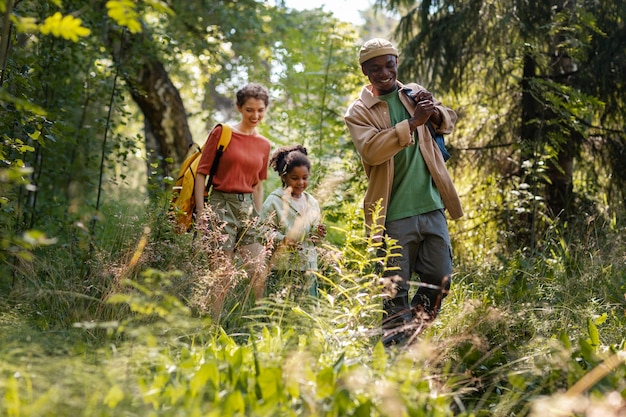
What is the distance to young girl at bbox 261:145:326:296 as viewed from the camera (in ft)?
16.1

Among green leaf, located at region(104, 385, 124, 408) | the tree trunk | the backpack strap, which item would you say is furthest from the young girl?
the tree trunk

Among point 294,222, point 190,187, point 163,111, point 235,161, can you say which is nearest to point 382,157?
point 294,222

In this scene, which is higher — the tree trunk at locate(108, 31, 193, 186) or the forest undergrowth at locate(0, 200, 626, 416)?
the tree trunk at locate(108, 31, 193, 186)

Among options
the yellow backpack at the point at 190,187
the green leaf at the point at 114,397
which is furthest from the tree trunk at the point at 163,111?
the green leaf at the point at 114,397

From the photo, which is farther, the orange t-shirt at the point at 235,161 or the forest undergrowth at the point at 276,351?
the orange t-shirt at the point at 235,161

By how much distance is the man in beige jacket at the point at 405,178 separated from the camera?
14.9 ft

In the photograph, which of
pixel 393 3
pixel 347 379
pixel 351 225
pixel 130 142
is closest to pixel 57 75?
pixel 130 142

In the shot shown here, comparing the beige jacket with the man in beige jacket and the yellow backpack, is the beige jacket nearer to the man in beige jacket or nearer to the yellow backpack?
the man in beige jacket

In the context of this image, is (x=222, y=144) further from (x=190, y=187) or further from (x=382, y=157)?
(x=382, y=157)

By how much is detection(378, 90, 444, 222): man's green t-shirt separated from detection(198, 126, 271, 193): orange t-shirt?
4.37ft

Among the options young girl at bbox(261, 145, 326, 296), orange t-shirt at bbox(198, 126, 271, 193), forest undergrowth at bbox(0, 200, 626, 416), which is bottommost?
forest undergrowth at bbox(0, 200, 626, 416)

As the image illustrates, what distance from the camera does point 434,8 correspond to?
7.98 m

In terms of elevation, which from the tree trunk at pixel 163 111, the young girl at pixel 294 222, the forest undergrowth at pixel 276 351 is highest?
the tree trunk at pixel 163 111

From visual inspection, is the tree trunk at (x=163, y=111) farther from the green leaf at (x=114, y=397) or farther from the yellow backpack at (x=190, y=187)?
the green leaf at (x=114, y=397)
